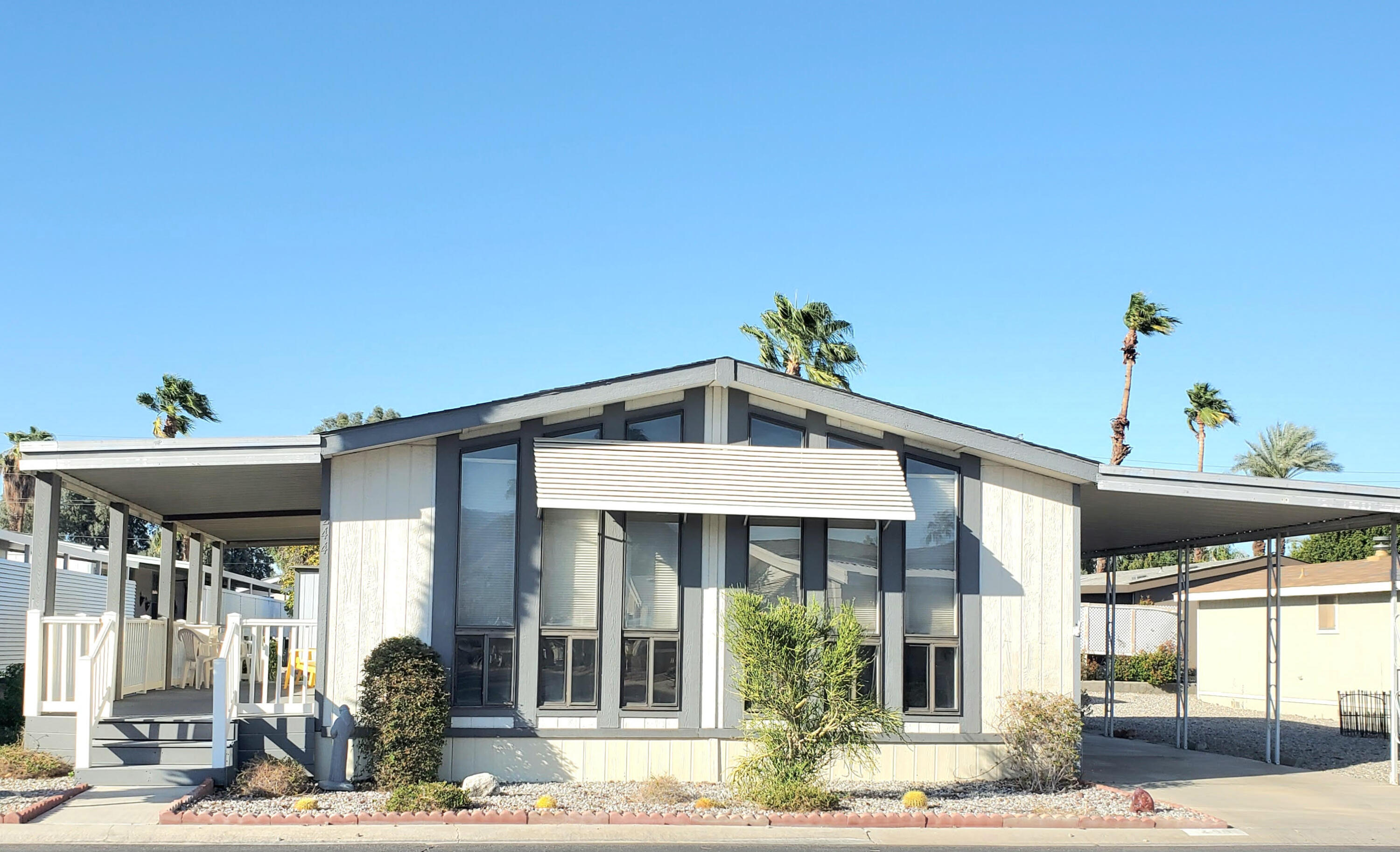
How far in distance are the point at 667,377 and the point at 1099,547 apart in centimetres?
1078

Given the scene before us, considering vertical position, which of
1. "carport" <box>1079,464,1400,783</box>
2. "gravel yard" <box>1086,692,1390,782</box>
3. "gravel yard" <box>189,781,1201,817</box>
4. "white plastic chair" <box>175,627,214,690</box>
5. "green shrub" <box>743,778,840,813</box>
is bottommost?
"gravel yard" <box>1086,692,1390,782</box>

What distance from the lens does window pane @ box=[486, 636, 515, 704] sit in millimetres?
12703

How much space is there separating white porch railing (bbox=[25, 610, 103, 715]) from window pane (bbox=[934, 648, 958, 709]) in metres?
8.64

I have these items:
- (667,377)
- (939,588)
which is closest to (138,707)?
(667,377)

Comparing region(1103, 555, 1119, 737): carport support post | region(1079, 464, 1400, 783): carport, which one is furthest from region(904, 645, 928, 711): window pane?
region(1103, 555, 1119, 737): carport support post

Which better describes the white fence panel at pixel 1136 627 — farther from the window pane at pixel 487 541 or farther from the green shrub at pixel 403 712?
the green shrub at pixel 403 712

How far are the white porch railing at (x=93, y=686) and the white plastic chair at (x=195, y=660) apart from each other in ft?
13.7

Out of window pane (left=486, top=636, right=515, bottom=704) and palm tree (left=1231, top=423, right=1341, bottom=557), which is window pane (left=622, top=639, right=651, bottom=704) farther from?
palm tree (left=1231, top=423, right=1341, bottom=557)

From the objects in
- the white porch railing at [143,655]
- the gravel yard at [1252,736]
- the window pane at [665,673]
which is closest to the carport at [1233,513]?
the gravel yard at [1252,736]

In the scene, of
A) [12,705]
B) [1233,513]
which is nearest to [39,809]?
[12,705]

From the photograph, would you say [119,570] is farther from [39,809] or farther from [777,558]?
[777,558]

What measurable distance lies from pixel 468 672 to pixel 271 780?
2.14 metres

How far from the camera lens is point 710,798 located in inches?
468

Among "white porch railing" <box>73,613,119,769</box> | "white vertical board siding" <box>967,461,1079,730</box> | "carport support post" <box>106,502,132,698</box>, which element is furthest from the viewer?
"carport support post" <box>106,502,132,698</box>
